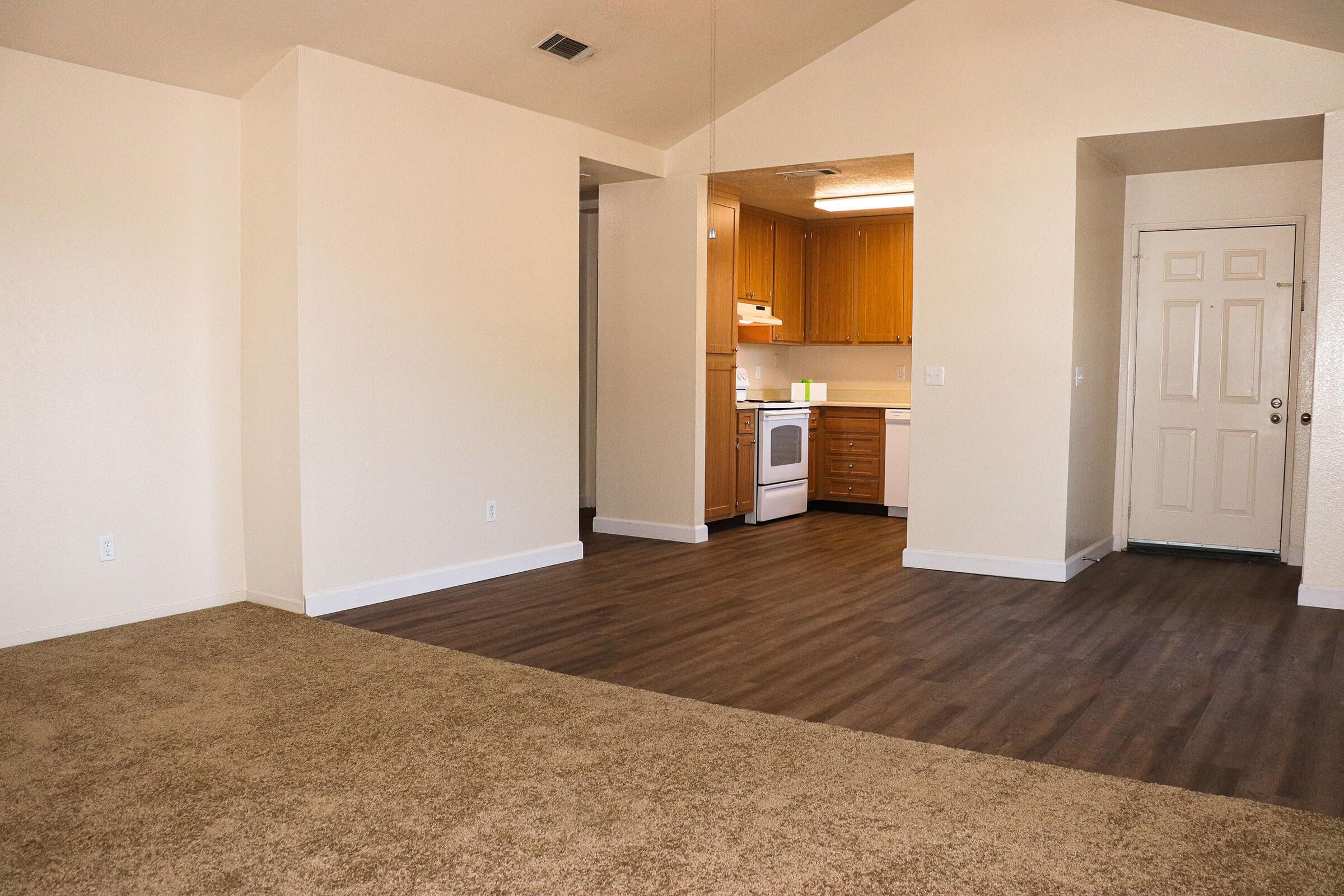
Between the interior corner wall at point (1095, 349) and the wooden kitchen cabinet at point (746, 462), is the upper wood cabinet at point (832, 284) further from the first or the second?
the interior corner wall at point (1095, 349)

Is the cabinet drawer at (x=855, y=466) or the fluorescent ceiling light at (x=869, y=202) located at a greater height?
the fluorescent ceiling light at (x=869, y=202)

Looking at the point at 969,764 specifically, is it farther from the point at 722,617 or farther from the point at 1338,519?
the point at 1338,519

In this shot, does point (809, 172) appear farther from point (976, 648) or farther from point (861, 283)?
point (976, 648)

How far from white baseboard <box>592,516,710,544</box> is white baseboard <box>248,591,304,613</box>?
2.71 meters

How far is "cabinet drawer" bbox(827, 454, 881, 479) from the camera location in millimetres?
8188

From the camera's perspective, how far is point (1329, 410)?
4.92 meters

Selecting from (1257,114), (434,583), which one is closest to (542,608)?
(434,583)

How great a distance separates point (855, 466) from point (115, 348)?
555 cm

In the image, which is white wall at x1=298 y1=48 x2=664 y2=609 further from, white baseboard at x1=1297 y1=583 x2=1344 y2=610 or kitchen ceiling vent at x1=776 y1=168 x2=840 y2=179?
white baseboard at x1=1297 y1=583 x2=1344 y2=610

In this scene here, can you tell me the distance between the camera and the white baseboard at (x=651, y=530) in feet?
22.3

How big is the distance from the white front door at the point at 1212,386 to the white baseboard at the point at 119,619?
556cm

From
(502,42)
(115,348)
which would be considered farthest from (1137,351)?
(115,348)

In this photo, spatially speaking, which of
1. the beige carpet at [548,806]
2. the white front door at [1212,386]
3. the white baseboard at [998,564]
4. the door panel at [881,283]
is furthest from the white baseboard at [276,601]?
the door panel at [881,283]

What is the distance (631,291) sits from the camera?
22.8 ft
